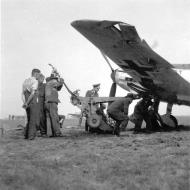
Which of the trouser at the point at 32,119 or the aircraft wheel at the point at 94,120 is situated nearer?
the trouser at the point at 32,119

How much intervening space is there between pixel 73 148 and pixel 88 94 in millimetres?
5933

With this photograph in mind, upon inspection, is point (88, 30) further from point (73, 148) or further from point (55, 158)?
point (55, 158)

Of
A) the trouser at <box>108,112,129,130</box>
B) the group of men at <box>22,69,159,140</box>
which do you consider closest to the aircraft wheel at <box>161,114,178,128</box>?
the group of men at <box>22,69,159,140</box>

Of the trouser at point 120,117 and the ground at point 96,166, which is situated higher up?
the trouser at point 120,117

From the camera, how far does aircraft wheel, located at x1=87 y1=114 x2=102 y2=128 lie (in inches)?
458

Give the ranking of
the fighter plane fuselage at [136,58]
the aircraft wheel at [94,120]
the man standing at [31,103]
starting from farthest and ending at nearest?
the aircraft wheel at [94,120] → the fighter plane fuselage at [136,58] → the man standing at [31,103]

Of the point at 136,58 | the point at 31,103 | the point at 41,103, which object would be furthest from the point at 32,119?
the point at 136,58

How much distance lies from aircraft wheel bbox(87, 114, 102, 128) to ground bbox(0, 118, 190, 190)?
10.2 feet

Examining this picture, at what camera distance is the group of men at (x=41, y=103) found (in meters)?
9.77

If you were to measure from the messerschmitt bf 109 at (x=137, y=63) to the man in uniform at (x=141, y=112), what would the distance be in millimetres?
421

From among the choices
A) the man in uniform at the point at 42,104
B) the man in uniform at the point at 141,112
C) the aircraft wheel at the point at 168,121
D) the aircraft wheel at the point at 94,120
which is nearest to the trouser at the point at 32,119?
the man in uniform at the point at 42,104

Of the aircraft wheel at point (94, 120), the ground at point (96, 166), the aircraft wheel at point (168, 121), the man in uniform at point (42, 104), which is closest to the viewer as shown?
the ground at point (96, 166)

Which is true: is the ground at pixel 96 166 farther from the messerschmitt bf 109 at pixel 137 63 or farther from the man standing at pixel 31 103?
the messerschmitt bf 109 at pixel 137 63

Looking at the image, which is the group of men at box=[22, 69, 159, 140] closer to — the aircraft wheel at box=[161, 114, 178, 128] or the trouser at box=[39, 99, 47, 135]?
the trouser at box=[39, 99, 47, 135]
